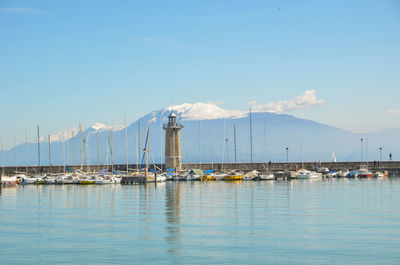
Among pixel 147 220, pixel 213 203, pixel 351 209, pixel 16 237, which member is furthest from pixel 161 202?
pixel 16 237

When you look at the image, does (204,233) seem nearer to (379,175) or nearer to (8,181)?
(8,181)

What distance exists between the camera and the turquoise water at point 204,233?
82.4 ft

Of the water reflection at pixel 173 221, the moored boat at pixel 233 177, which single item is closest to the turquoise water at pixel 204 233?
the water reflection at pixel 173 221

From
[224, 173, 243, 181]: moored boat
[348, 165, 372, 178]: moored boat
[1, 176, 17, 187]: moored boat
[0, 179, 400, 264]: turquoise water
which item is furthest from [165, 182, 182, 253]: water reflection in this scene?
[348, 165, 372, 178]: moored boat

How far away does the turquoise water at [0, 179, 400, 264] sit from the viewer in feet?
82.4

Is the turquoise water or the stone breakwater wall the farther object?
the stone breakwater wall

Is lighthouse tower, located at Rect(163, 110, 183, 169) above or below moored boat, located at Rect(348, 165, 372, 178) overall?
above

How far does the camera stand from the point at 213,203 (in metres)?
48.4

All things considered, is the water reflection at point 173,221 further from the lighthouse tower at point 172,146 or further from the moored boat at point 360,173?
the moored boat at point 360,173

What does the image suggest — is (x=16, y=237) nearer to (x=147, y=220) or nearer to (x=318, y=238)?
(x=147, y=220)

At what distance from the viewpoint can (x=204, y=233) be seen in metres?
31.3

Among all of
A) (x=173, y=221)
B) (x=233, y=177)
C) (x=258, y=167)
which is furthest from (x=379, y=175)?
(x=173, y=221)

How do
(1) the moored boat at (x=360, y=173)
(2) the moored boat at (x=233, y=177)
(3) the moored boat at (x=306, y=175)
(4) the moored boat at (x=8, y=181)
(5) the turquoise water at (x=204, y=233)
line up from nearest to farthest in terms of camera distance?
(5) the turquoise water at (x=204, y=233), (4) the moored boat at (x=8, y=181), (2) the moored boat at (x=233, y=177), (3) the moored boat at (x=306, y=175), (1) the moored boat at (x=360, y=173)

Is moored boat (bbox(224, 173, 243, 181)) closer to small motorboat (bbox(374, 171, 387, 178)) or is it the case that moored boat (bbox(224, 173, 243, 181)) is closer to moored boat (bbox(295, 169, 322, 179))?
moored boat (bbox(295, 169, 322, 179))
